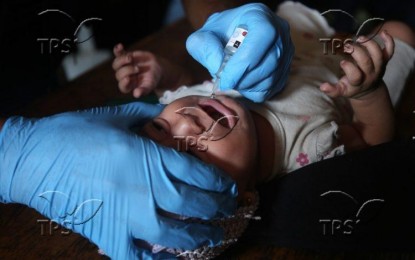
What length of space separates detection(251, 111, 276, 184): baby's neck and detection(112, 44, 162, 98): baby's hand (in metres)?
0.27

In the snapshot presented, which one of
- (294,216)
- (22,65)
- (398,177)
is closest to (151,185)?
(294,216)

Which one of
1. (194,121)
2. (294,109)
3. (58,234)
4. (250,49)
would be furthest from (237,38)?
(58,234)

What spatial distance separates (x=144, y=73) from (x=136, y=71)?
33 millimetres

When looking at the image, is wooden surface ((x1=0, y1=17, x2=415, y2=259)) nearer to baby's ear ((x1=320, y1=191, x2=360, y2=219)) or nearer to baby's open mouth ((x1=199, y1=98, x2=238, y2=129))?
baby's ear ((x1=320, y1=191, x2=360, y2=219))

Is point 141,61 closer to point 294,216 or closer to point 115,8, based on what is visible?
point 115,8

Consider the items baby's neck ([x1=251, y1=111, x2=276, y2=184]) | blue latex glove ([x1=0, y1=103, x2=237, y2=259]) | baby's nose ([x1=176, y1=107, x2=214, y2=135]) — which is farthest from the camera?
baby's neck ([x1=251, y1=111, x2=276, y2=184])

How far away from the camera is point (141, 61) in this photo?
100cm

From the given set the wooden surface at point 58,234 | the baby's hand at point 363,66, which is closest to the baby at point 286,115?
the baby's hand at point 363,66

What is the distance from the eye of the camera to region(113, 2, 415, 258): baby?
73 centimetres

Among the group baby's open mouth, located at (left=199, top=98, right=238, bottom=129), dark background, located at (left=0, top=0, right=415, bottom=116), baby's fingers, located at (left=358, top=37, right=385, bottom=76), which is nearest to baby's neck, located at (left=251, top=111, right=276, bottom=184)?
baby's open mouth, located at (left=199, top=98, right=238, bottom=129)

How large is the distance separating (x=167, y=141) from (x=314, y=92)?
0.38 m

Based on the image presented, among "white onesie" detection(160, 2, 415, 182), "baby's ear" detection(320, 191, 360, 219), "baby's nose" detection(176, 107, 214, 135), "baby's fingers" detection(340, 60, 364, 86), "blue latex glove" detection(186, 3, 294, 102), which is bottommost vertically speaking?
"baby's ear" detection(320, 191, 360, 219)

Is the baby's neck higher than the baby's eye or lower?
lower

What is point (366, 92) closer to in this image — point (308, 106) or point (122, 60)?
point (308, 106)
